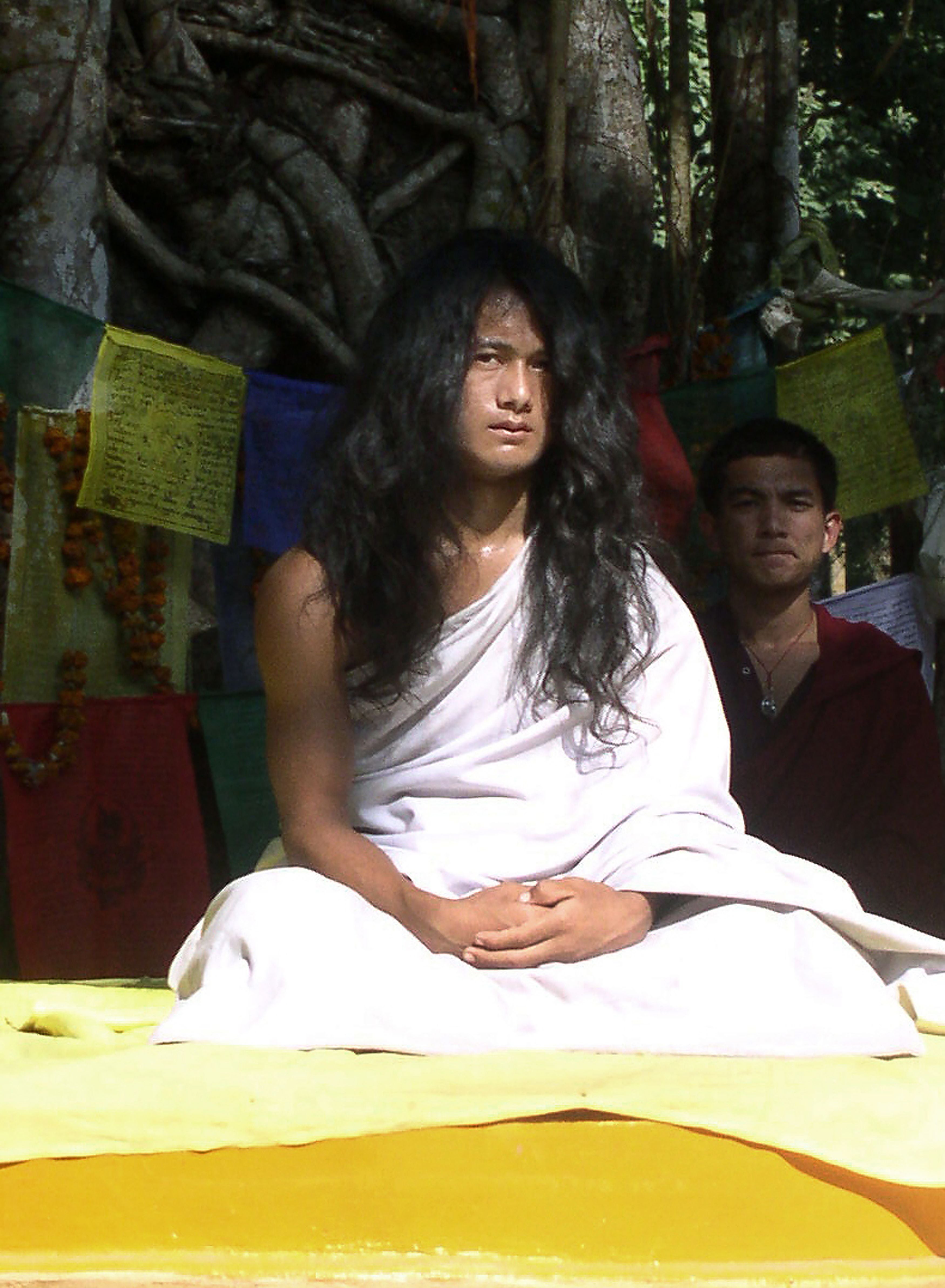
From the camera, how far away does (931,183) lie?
10.0 m

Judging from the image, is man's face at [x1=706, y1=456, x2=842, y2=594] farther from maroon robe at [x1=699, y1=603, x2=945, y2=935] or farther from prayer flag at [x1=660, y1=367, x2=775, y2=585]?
prayer flag at [x1=660, y1=367, x2=775, y2=585]

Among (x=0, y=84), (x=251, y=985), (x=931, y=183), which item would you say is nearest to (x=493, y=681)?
(x=251, y=985)

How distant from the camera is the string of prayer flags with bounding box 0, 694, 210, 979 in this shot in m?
4.02

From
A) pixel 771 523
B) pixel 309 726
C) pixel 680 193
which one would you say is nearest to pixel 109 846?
pixel 309 726

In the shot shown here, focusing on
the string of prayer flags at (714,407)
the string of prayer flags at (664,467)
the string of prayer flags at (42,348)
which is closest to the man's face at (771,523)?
the string of prayer flags at (664,467)

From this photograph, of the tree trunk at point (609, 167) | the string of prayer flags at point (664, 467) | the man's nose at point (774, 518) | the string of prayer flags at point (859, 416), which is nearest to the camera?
the man's nose at point (774, 518)

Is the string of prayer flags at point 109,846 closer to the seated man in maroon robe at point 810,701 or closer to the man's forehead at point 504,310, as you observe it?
the seated man in maroon robe at point 810,701

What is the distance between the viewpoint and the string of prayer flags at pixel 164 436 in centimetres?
397

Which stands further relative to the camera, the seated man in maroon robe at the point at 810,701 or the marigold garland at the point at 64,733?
the marigold garland at the point at 64,733

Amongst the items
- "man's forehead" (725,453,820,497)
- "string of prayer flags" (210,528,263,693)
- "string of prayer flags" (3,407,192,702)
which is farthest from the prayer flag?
"string of prayer flags" (3,407,192,702)

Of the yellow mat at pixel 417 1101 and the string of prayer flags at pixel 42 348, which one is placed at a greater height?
the string of prayer flags at pixel 42 348

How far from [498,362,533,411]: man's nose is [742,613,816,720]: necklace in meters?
1.14

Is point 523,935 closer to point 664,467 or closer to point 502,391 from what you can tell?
point 502,391

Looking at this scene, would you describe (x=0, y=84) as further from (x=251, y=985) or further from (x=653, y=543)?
(x=251, y=985)
